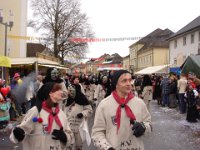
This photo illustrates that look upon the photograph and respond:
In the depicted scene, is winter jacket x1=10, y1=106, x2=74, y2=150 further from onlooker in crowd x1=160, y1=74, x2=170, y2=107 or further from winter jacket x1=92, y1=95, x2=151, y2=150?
onlooker in crowd x1=160, y1=74, x2=170, y2=107

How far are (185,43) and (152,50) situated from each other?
1174 inches

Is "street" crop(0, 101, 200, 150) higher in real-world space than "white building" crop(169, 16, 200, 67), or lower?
lower

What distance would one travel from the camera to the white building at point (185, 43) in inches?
1329

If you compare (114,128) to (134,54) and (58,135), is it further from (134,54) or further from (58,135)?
(134,54)

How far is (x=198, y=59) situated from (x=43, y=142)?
10.1 metres

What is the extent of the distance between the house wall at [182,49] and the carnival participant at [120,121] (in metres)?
29.7

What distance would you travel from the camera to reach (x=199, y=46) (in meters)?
32.4

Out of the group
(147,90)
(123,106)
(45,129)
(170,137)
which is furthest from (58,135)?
(147,90)

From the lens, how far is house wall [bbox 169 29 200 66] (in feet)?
111

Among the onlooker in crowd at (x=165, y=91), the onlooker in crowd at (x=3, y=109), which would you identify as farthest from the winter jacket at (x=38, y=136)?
the onlooker in crowd at (x=165, y=91)

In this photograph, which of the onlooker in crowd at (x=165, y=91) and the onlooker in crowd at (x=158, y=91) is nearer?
the onlooker in crowd at (x=165, y=91)

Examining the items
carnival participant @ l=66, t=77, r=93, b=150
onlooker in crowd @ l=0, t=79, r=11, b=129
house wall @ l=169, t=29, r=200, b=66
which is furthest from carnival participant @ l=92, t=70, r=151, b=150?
house wall @ l=169, t=29, r=200, b=66

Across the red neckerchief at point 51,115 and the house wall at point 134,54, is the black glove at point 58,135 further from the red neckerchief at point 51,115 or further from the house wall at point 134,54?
the house wall at point 134,54

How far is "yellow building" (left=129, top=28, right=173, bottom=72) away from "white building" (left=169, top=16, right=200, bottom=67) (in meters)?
15.3
